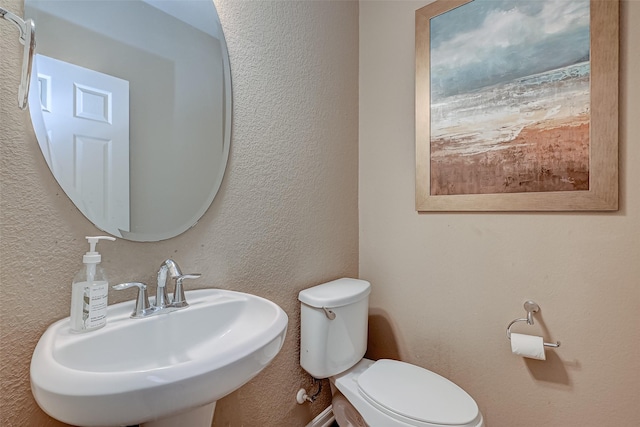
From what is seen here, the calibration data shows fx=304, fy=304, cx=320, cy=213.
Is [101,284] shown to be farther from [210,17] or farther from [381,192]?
[381,192]

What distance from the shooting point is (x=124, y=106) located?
2.79ft

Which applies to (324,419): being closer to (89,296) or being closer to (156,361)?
(156,361)

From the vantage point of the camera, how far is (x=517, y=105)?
1.23 metres

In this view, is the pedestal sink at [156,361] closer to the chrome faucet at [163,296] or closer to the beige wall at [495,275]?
the chrome faucet at [163,296]

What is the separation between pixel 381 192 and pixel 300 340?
0.83m

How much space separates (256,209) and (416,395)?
0.88 m

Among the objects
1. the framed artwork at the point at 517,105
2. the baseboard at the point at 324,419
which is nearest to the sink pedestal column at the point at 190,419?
the baseboard at the point at 324,419

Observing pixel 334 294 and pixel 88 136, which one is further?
pixel 334 294

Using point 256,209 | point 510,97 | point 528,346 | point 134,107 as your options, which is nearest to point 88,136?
point 134,107

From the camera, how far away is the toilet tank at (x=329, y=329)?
3.98ft

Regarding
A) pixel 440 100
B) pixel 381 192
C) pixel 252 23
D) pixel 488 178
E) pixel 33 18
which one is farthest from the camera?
pixel 381 192

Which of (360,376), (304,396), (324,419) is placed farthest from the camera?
(324,419)

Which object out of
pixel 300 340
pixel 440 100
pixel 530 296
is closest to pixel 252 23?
pixel 440 100

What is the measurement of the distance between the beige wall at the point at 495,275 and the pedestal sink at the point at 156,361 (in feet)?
2.94
